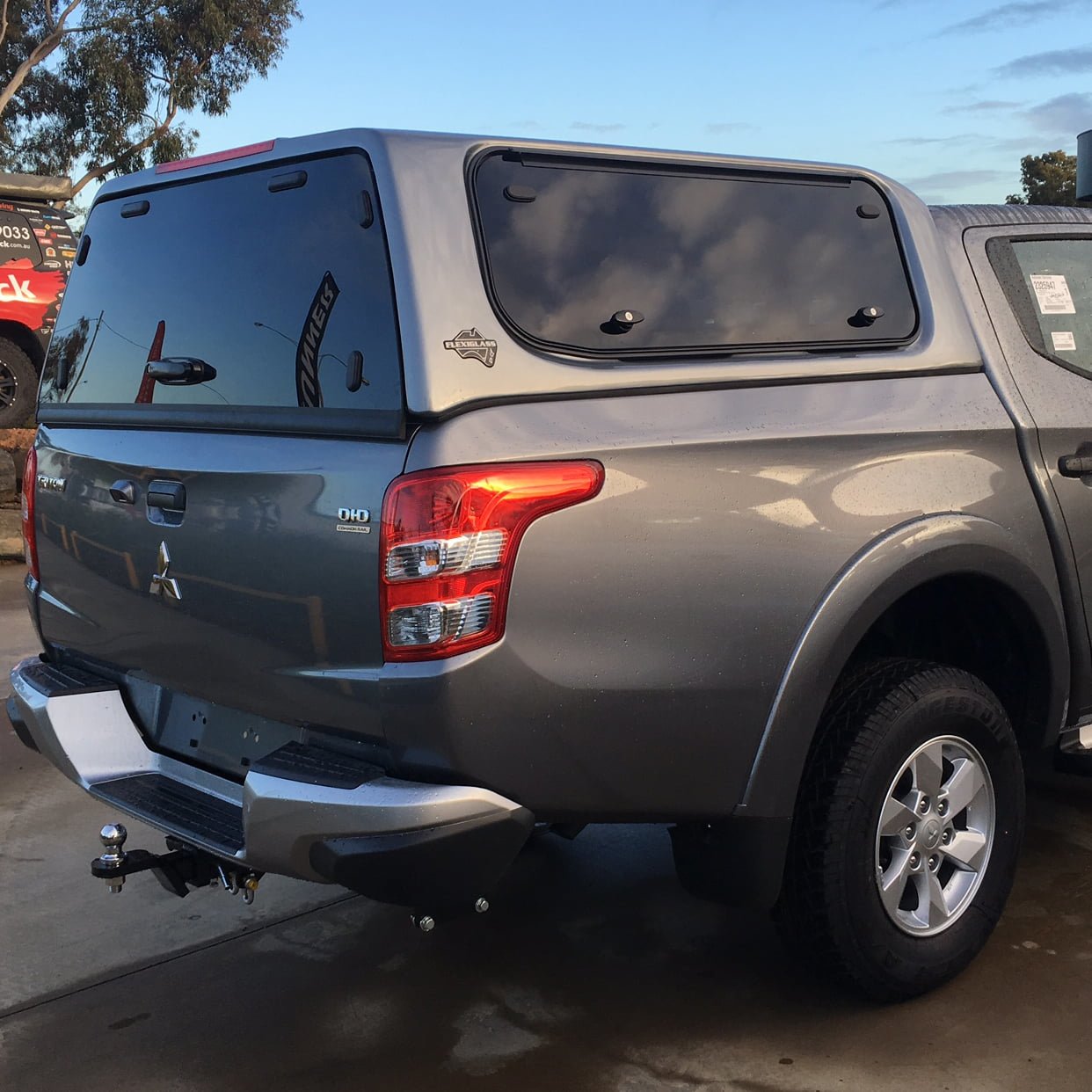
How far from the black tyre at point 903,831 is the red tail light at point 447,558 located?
91 cm

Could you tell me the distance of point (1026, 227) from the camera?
11.6 feet

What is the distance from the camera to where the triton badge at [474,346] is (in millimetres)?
2416

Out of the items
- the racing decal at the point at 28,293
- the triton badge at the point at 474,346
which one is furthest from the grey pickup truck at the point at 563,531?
the racing decal at the point at 28,293

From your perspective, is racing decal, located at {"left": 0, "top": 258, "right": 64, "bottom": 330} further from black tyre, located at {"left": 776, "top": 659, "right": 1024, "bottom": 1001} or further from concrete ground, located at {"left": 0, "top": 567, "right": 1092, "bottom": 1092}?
black tyre, located at {"left": 776, "top": 659, "right": 1024, "bottom": 1001}

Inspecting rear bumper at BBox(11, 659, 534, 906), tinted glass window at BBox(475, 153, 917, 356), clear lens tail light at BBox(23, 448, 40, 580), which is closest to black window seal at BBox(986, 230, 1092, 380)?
tinted glass window at BBox(475, 153, 917, 356)

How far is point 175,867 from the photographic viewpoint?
9.30 ft

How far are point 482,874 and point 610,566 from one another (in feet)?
2.01

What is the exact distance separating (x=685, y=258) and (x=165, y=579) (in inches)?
51.5

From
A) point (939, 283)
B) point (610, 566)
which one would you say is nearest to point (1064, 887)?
point (939, 283)

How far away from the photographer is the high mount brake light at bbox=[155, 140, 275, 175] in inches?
112

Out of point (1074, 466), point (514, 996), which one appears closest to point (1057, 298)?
point (1074, 466)

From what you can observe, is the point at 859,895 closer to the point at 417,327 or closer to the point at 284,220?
the point at 417,327

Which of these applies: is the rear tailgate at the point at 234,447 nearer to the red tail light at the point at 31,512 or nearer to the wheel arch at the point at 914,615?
the red tail light at the point at 31,512

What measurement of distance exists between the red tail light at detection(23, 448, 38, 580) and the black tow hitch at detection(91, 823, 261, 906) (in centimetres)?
92
